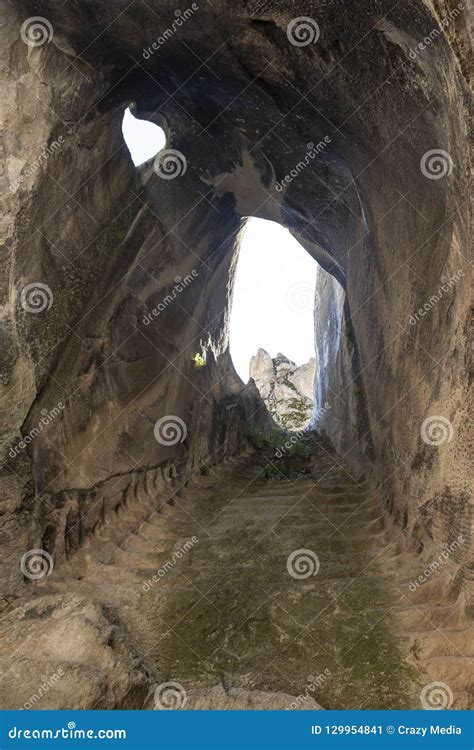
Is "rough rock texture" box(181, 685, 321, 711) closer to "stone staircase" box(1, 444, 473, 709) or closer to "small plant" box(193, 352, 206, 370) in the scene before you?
"stone staircase" box(1, 444, 473, 709)

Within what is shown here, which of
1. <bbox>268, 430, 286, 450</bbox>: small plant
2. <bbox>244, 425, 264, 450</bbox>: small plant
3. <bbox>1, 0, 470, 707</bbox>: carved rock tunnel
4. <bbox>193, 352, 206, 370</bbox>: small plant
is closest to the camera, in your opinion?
<bbox>1, 0, 470, 707</bbox>: carved rock tunnel

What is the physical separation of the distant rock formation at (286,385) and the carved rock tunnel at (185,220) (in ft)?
41.0

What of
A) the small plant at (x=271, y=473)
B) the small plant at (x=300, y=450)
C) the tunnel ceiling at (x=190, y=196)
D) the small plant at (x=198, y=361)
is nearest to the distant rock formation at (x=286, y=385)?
the small plant at (x=300, y=450)

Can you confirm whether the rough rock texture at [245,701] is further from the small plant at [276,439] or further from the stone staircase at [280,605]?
Answer: the small plant at [276,439]

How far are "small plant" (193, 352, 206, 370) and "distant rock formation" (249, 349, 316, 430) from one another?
999 centimetres

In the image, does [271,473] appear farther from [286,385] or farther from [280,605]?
[286,385]

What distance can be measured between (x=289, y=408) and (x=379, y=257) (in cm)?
→ 1583

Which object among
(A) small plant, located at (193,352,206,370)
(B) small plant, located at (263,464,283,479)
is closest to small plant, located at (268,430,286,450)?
(B) small plant, located at (263,464,283,479)

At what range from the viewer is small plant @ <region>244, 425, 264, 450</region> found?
1188 cm

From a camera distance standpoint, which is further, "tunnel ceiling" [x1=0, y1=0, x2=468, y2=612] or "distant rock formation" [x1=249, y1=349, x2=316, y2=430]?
"distant rock formation" [x1=249, y1=349, x2=316, y2=430]

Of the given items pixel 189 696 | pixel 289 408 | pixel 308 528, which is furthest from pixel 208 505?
pixel 289 408

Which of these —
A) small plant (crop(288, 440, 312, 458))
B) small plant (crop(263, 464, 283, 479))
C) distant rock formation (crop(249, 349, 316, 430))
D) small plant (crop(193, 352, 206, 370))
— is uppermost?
distant rock formation (crop(249, 349, 316, 430))

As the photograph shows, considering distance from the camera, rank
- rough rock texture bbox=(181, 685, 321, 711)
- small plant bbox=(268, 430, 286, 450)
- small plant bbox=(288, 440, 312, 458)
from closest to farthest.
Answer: rough rock texture bbox=(181, 685, 321, 711), small plant bbox=(288, 440, 312, 458), small plant bbox=(268, 430, 286, 450)

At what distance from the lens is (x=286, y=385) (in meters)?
26.1
